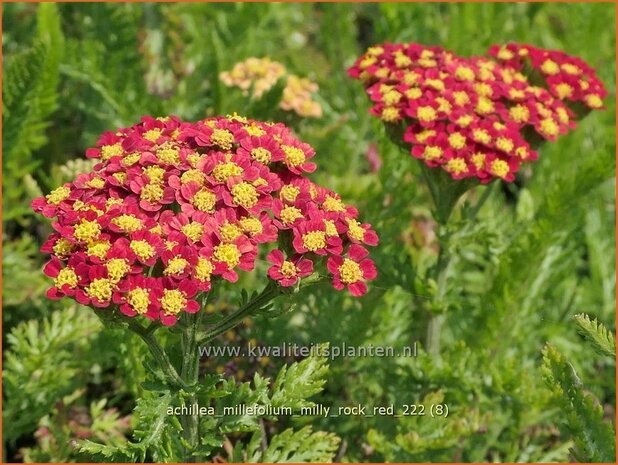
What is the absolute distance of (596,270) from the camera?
3.79m

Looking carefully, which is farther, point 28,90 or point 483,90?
point 28,90

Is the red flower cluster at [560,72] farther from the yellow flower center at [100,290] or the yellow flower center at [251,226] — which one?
the yellow flower center at [100,290]

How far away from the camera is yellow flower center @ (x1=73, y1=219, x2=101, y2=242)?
175 cm

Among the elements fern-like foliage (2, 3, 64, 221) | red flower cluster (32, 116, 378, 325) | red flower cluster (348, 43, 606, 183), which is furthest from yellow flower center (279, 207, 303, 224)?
fern-like foliage (2, 3, 64, 221)

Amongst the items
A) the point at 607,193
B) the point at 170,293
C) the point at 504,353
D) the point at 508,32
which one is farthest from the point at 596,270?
the point at 170,293

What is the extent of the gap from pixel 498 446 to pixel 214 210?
1.72m

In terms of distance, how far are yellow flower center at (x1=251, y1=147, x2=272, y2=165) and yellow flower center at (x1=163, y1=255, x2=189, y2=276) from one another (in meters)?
0.36

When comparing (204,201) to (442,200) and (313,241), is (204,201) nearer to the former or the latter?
(313,241)

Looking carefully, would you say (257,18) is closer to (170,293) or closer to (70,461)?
(70,461)

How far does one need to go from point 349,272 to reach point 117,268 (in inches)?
19.4

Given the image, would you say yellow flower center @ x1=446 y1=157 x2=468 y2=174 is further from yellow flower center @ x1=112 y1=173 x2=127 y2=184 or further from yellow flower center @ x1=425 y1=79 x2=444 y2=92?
yellow flower center @ x1=112 y1=173 x2=127 y2=184

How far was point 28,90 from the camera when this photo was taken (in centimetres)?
310

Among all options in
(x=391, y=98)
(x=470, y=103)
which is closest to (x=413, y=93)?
(x=391, y=98)

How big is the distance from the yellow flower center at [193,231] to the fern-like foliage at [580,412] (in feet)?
2.81
